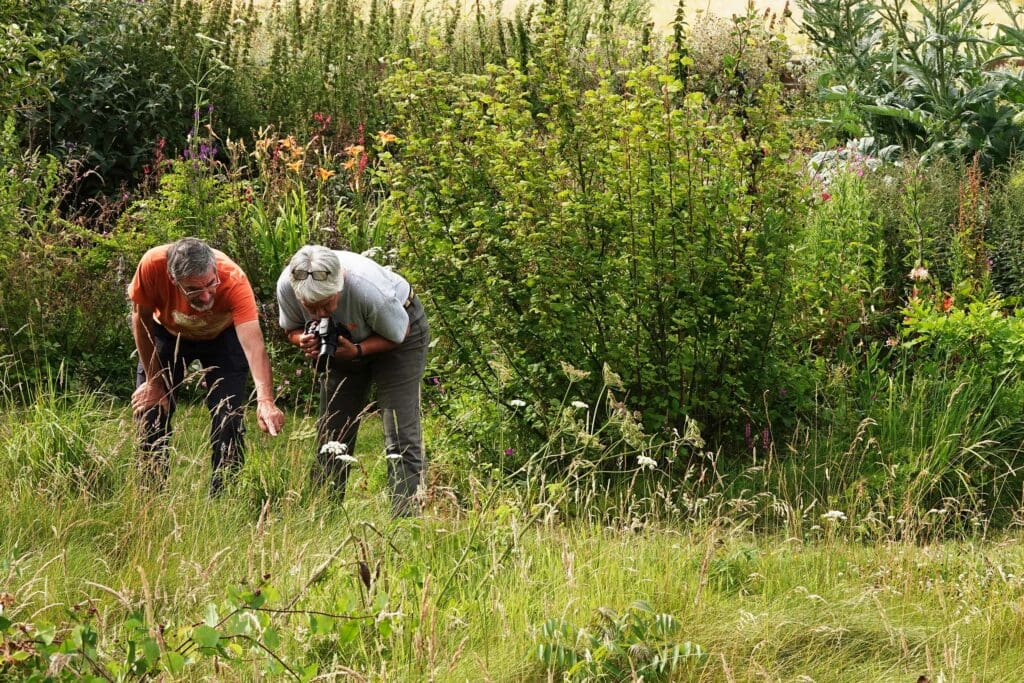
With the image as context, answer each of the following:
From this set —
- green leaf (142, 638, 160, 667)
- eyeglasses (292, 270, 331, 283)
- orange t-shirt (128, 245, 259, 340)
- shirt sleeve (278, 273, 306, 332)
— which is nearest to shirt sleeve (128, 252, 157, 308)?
orange t-shirt (128, 245, 259, 340)

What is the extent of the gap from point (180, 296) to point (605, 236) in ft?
6.23

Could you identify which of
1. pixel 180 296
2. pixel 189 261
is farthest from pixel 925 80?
pixel 189 261

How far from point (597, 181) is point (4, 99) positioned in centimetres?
281

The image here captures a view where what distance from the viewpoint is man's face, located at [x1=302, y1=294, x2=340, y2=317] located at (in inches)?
196

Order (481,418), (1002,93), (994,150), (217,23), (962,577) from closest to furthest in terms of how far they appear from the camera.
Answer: (962,577)
(481,418)
(994,150)
(1002,93)
(217,23)

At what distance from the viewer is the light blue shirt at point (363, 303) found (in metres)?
5.12

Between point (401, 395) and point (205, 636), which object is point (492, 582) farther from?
point (401, 395)

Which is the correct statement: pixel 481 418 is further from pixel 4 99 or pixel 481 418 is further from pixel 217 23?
pixel 217 23

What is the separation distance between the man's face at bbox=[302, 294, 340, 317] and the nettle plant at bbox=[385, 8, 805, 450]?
24.0 inches

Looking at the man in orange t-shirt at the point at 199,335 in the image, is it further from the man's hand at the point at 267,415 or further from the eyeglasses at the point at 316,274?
the eyeglasses at the point at 316,274

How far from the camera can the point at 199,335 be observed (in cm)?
534

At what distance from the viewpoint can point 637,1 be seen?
11891 mm

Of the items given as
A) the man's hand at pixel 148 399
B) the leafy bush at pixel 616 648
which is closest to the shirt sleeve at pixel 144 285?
the man's hand at pixel 148 399

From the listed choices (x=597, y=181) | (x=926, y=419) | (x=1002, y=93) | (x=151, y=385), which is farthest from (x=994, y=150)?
(x=151, y=385)
